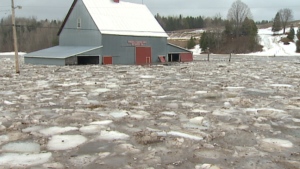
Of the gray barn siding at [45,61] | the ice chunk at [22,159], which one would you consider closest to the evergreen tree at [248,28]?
the gray barn siding at [45,61]

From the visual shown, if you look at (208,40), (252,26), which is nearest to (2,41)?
(208,40)

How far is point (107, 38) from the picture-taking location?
101 feet

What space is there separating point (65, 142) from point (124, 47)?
28.1 m

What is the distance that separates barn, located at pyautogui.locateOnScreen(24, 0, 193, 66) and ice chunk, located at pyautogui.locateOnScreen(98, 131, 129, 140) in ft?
75.5

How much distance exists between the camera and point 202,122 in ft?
20.0

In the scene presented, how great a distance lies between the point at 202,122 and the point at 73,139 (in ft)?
8.27

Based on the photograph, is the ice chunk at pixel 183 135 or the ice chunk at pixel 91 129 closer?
the ice chunk at pixel 183 135

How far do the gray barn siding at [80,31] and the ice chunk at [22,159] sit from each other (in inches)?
1060

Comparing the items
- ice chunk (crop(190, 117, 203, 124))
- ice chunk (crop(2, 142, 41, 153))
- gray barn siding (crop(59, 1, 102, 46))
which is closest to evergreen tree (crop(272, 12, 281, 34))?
gray barn siding (crop(59, 1, 102, 46))

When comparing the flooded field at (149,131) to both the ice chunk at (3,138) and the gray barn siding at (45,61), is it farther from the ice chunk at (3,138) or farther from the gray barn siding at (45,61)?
the gray barn siding at (45,61)

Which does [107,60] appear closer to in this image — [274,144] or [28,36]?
[274,144]

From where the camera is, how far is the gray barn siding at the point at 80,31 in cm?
3120

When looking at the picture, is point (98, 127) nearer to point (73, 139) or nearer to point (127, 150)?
point (73, 139)

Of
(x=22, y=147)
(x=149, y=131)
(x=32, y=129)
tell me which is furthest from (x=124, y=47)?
(x=22, y=147)
